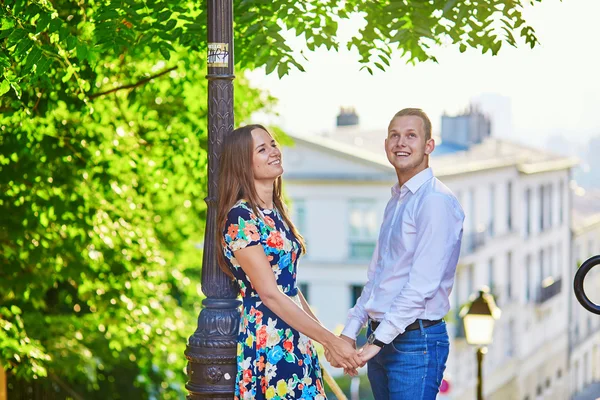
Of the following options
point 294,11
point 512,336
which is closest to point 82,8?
point 294,11

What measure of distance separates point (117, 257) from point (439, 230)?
573 cm

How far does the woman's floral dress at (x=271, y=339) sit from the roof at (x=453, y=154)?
28638mm

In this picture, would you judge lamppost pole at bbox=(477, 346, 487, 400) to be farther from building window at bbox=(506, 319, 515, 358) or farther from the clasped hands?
building window at bbox=(506, 319, 515, 358)

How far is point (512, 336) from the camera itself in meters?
42.5

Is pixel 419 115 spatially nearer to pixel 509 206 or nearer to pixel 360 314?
pixel 360 314

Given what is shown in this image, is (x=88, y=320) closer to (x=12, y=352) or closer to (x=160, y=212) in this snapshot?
(x=160, y=212)

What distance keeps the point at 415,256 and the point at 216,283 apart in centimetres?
93

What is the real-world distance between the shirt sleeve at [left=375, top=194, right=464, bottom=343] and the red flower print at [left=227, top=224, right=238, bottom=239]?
2.50ft

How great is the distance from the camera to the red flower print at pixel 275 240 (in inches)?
158

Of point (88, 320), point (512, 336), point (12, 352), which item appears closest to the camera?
point (12, 352)

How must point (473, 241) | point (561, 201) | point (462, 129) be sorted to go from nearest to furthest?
point (473, 241) < point (462, 129) < point (561, 201)

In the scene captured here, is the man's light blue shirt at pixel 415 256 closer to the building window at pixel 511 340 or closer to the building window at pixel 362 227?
the building window at pixel 362 227

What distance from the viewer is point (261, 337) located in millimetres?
4090

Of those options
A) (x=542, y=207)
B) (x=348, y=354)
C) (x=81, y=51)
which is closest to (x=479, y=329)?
(x=348, y=354)
